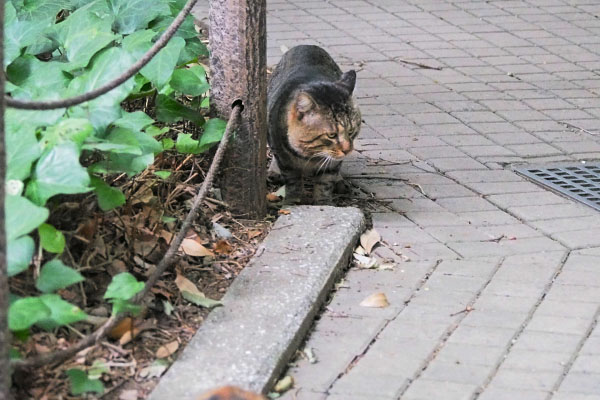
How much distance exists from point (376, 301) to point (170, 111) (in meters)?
1.32

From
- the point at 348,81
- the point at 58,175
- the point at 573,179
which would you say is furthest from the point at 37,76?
the point at 573,179

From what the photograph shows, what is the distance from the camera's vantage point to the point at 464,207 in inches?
199

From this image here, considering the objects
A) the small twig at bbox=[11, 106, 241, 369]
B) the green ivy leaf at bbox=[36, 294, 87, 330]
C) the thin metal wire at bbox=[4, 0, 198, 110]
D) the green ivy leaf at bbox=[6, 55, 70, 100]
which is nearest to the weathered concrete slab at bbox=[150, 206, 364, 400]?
the small twig at bbox=[11, 106, 241, 369]

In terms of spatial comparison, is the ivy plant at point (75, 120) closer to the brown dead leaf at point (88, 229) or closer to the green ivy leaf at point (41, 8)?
the green ivy leaf at point (41, 8)

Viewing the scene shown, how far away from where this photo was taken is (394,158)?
570 cm

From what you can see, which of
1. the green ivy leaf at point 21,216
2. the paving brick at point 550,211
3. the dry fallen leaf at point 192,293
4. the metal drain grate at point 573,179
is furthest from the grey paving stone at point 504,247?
the green ivy leaf at point 21,216

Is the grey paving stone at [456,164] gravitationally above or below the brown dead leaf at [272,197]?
above

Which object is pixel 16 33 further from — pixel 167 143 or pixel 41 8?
pixel 167 143

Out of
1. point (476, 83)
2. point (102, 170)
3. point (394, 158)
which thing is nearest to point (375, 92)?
point (476, 83)

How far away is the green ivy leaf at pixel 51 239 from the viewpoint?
3377mm

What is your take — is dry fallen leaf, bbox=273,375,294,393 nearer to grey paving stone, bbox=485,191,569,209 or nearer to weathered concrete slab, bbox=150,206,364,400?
weathered concrete slab, bbox=150,206,364,400

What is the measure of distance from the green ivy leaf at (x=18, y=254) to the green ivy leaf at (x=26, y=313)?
100 millimetres

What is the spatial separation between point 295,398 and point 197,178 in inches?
64.6

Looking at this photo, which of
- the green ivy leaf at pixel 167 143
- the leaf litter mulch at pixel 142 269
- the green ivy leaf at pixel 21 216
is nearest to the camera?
the green ivy leaf at pixel 21 216
